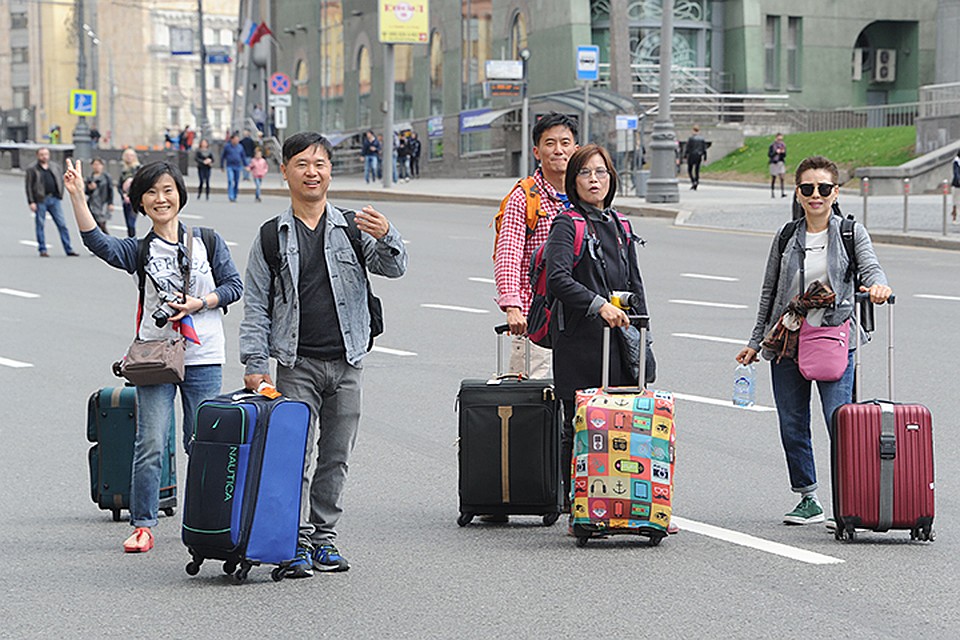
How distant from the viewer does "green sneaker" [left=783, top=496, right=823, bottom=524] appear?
308 inches

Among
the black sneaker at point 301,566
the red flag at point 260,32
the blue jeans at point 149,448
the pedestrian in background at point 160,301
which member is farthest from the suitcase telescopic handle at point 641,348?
the red flag at point 260,32

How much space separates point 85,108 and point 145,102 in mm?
72580

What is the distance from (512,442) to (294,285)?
1401 millimetres

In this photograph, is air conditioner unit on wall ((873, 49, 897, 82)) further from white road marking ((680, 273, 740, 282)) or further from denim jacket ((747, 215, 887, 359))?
denim jacket ((747, 215, 887, 359))

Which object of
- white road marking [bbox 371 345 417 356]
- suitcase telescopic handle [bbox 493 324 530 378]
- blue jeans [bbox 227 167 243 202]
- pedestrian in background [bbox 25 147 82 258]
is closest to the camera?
suitcase telescopic handle [bbox 493 324 530 378]

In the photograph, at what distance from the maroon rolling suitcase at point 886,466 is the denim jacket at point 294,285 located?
2.11 metres

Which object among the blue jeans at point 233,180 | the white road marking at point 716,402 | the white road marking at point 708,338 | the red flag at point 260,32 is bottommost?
the white road marking at point 716,402

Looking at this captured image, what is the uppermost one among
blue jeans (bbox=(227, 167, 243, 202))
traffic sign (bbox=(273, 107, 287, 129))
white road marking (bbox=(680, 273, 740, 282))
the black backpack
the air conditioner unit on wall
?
the air conditioner unit on wall

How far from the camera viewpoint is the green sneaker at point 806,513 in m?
7.81

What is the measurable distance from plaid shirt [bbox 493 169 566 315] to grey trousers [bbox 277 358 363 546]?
1241 millimetres

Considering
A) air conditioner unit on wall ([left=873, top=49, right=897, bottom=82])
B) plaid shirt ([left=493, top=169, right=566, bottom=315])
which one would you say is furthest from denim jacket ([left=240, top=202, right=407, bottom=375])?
air conditioner unit on wall ([left=873, top=49, right=897, bottom=82])

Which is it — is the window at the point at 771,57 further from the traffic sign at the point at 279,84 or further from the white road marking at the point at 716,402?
the white road marking at the point at 716,402

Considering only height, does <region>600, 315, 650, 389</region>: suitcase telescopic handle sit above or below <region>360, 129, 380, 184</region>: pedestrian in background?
below

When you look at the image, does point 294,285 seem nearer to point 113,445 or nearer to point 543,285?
point 543,285
